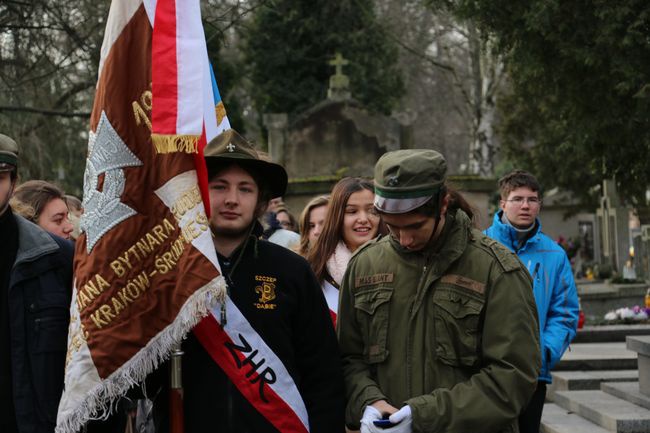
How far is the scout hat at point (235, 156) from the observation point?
393 cm

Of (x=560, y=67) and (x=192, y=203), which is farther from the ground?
(x=560, y=67)

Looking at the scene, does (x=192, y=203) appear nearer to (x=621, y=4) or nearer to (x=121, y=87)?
(x=121, y=87)

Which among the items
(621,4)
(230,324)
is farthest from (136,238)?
(621,4)

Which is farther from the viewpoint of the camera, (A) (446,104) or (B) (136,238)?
(A) (446,104)

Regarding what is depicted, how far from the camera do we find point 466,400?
3557 mm

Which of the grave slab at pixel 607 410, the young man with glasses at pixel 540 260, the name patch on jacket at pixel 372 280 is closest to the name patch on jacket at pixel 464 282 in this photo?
the name patch on jacket at pixel 372 280

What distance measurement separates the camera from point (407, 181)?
12.0 feet

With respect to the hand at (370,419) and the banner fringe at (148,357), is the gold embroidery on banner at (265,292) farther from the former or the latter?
the hand at (370,419)

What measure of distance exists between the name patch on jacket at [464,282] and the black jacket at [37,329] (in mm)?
1509

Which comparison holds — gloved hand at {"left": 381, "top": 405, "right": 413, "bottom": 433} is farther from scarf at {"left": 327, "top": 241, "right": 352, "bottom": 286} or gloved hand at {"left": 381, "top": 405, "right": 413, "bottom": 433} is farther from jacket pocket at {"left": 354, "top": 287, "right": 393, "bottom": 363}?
scarf at {"left": 327, "top": 241, "right": 352, "bottom": 286}

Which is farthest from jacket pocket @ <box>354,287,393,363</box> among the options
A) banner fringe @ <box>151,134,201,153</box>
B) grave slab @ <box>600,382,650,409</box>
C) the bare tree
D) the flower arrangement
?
the bare tree

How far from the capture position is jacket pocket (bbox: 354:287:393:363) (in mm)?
3793

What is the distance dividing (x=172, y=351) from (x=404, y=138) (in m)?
18.1

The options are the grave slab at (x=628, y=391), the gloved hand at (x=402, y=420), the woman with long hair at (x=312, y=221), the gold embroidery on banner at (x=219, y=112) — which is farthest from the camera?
the grave slab at (x=628, y=391)
